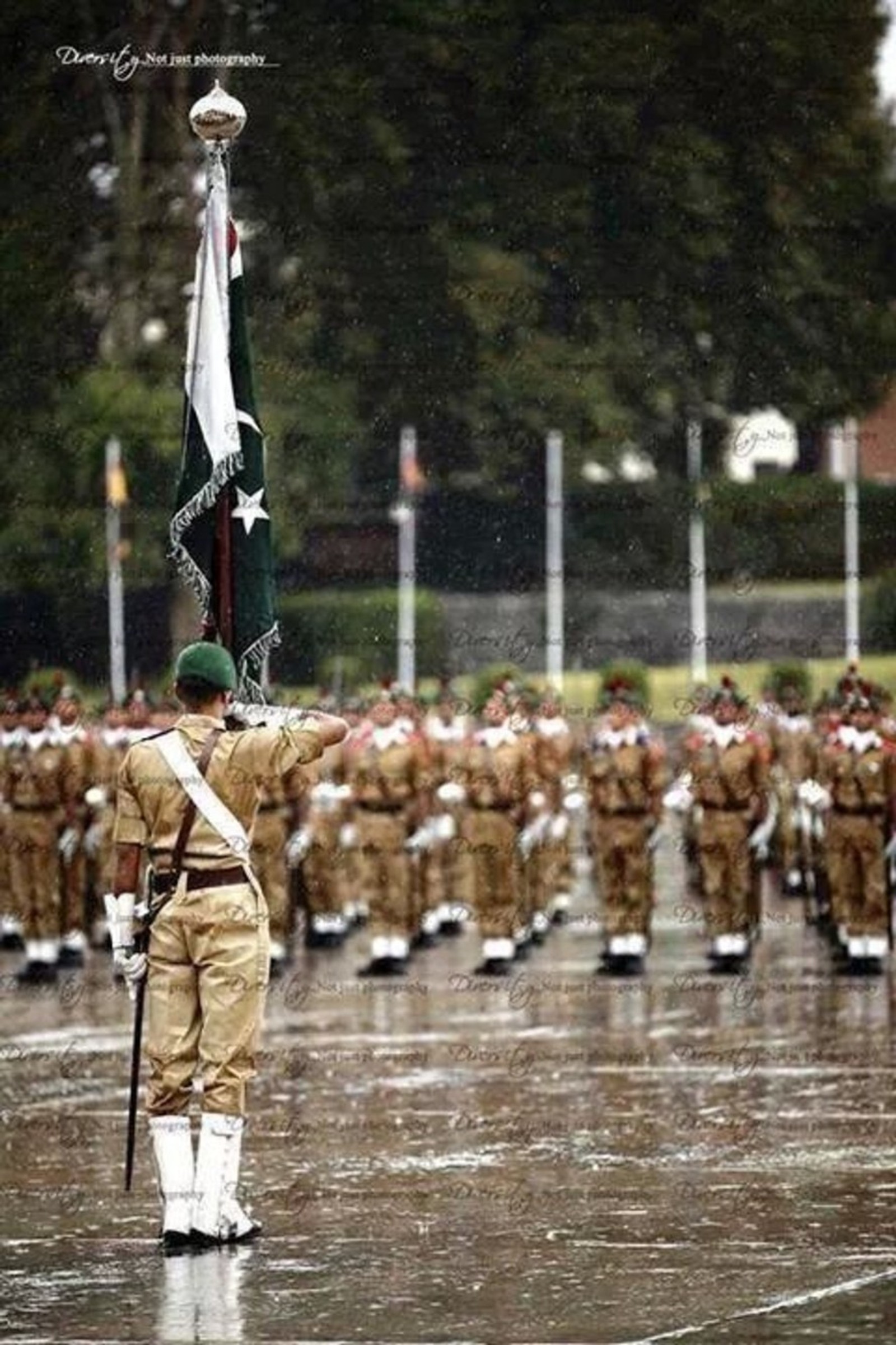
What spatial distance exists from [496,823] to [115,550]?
4.24 meters

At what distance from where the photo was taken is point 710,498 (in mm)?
26000

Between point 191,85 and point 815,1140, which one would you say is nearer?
point 815,1140

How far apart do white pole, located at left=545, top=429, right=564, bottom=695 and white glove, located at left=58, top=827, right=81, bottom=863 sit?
5.21m

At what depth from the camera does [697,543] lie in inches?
1053

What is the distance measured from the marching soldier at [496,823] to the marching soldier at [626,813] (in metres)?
0.45

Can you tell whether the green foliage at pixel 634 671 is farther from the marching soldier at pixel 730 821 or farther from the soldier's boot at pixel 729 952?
the soldier's boot at pixel 729 952

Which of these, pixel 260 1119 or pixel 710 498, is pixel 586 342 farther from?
pixel 260 1119

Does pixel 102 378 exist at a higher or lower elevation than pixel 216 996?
higher

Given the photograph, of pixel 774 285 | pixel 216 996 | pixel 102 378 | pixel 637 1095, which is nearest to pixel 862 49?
pixel 774 285

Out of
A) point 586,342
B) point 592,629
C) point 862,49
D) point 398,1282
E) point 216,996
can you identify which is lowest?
point 398,1282

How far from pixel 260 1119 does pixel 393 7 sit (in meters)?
12.3

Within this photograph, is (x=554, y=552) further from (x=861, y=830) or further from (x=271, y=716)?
(x=271, y=716)

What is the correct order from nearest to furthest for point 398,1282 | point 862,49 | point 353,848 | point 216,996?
point 398,1282 < point 216,996 < point 862,49 < point 353,848

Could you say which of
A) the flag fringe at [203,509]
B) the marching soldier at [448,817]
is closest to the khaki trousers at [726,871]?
the marching soldier at [448,817]
